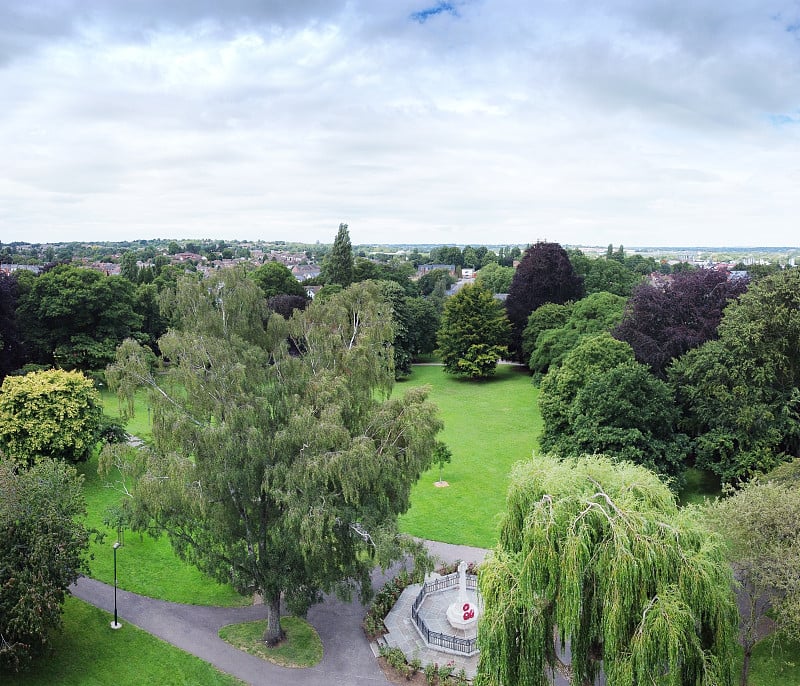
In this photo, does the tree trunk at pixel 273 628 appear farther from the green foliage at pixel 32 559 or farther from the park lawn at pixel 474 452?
the park lawn at pixel 474 452

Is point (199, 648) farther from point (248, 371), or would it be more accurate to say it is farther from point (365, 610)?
point (248, 371)

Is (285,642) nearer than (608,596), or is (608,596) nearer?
(608,596)

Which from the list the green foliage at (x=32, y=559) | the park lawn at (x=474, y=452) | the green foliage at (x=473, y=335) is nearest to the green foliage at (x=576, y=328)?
the park lawn at (x=474, y=452)

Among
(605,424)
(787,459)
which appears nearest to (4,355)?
(605,424)

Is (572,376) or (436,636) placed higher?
(572,376)

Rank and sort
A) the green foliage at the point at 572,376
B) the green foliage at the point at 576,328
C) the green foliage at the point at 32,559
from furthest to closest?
the green foliage at the point at 576,328
the green foliage at the point at 572,376
the green foliage at the point at 32,559

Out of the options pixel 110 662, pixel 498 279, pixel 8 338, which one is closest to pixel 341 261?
pixel 498 279

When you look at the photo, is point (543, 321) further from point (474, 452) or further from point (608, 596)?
point (608, 596)

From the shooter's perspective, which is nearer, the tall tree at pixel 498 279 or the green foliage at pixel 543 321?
the green foliage at pixel 543 321
